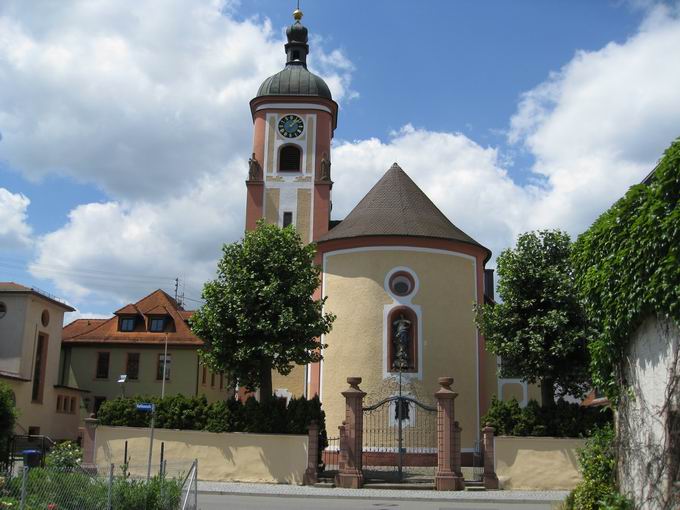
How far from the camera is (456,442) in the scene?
78.3ft

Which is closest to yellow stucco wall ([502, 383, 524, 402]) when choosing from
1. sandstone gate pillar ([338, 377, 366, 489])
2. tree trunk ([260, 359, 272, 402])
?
sandstone gate pillar ([338, 377, 366, 489])

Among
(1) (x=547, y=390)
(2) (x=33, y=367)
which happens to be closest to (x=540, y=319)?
(1) (x=547, y=390)

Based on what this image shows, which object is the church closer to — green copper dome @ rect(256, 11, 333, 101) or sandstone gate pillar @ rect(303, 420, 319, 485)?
sandstone gate pillar @ rect(303, 420, 319, 485)

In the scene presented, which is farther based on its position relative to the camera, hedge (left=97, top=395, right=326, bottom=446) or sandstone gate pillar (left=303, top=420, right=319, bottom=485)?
hedge (left=97, top=395, right=326, bottom=446)

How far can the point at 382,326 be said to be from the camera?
31.5m

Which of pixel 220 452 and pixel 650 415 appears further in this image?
pixel 220 452

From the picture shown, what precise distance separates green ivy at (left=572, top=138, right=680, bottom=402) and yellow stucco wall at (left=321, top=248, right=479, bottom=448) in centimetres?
1532

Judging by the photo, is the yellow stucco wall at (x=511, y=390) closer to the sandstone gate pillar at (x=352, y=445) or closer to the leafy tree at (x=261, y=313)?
the leafy tree at (x=261, y=313)

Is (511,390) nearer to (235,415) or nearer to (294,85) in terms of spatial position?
(235,415)

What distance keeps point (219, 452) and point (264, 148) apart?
790 inches

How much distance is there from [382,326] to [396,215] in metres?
5.26

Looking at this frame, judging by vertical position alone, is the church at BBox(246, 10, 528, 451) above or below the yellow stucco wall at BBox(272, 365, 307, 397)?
above

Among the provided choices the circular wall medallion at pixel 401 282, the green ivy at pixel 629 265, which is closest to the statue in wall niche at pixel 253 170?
the circular wall medallion at pixel 401 282

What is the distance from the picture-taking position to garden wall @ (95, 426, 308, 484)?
81.4 feet
